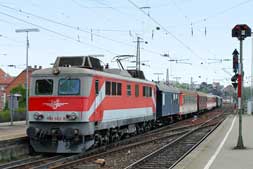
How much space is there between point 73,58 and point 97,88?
6.49 ft

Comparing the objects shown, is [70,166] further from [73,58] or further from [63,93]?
[73,58]

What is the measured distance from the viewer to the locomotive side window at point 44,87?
16.2m

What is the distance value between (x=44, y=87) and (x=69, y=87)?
99 centimetres

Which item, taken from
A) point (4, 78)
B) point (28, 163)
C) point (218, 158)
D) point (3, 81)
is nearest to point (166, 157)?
point (218, 158)

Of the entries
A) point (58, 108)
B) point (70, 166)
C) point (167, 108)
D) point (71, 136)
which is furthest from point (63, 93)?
point (167, 108)

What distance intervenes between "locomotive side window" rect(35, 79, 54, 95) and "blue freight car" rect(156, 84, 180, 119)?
13646 millimetres

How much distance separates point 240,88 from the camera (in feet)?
54.0

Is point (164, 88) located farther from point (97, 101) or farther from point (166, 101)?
point (97, 101)

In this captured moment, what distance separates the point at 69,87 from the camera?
15.9 meters

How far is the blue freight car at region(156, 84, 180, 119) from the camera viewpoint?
2923cm

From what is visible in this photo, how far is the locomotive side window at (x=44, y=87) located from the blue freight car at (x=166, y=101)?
1365cm

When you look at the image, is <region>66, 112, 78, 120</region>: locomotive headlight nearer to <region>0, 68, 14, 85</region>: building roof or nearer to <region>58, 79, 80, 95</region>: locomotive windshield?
<region>58, 79, 80, 95</region>: locomotive windshield

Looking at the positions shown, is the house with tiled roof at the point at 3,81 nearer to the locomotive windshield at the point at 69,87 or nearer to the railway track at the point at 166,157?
the railway track at the point at 166,157

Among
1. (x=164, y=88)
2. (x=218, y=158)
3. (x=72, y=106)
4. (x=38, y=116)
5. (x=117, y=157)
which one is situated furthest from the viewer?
(x=164, y=88)
